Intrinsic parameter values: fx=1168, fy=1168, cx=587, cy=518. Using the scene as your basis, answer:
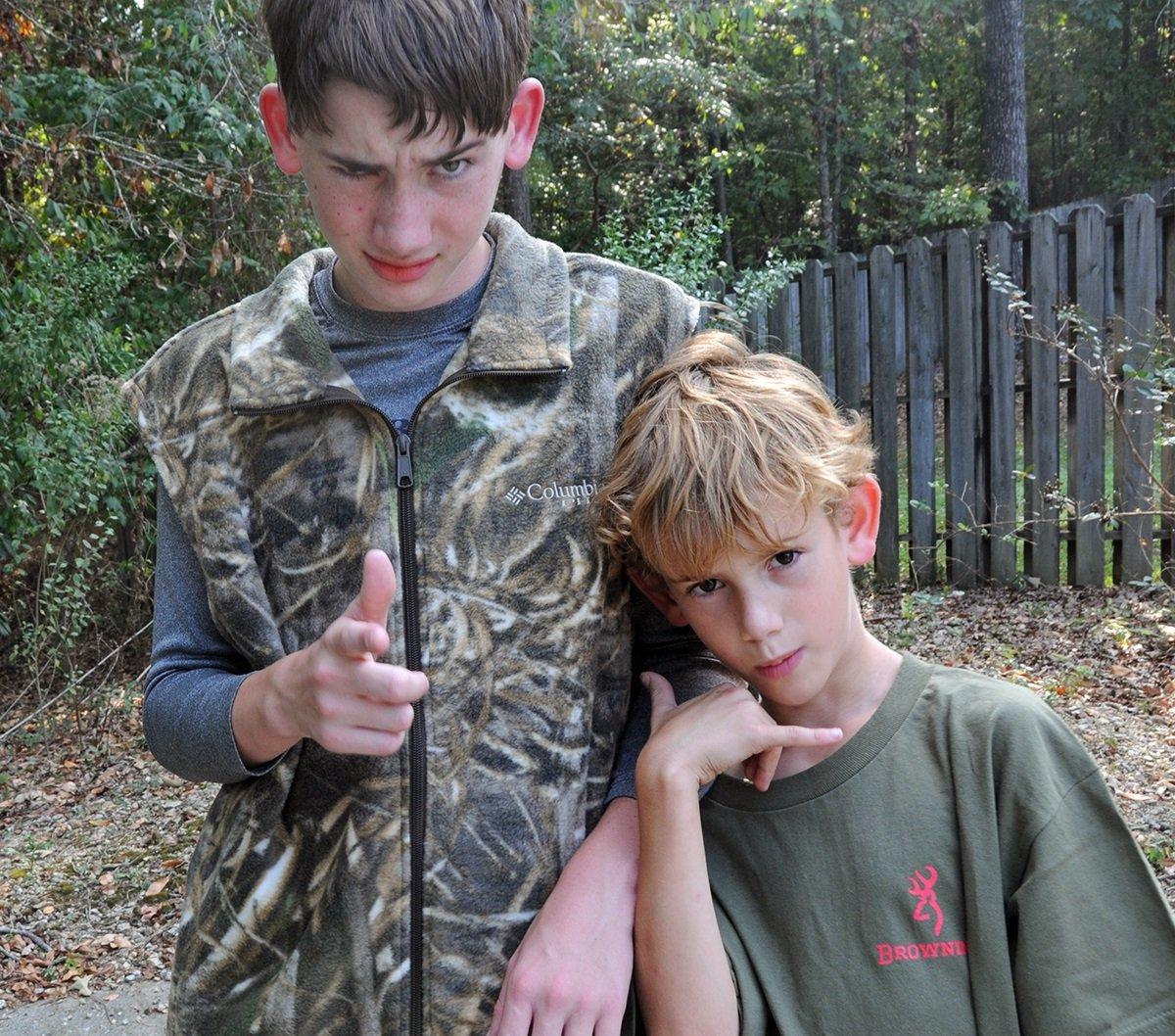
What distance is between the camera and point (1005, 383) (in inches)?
287

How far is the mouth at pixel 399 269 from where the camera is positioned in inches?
57.2

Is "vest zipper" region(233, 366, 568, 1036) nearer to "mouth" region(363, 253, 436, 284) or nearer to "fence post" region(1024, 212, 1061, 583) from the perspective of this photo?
"mouth" region(363, 253, 436, 284)

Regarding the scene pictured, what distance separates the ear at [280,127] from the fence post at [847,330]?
267 inches

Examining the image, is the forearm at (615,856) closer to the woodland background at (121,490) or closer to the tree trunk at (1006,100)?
Answer: the woodland background at (121,490)

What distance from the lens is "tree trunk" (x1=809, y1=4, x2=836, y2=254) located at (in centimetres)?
1576


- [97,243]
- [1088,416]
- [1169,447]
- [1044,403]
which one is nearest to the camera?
[97,243]

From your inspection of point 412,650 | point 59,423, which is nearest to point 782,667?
point 412,650

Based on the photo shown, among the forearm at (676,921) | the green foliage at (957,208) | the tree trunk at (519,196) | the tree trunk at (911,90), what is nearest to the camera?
the forearm at (676,921)

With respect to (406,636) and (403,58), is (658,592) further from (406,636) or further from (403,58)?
(403,58)

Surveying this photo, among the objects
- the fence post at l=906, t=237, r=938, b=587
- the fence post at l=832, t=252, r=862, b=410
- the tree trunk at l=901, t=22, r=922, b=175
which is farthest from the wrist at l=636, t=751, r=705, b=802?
the tree trunk at l=901, t=22, r=922, b=175

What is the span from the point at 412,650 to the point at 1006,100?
1613 cm

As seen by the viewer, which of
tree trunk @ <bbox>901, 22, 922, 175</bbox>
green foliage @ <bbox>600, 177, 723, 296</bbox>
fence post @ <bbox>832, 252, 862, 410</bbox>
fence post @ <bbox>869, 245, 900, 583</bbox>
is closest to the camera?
green foliage @ <bbox>600, 177, 723, 296</bbox>

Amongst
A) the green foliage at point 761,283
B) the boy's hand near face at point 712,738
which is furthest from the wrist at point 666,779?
the green foliage at point 761,283

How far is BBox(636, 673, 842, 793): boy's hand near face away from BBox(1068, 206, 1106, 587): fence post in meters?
5.87
